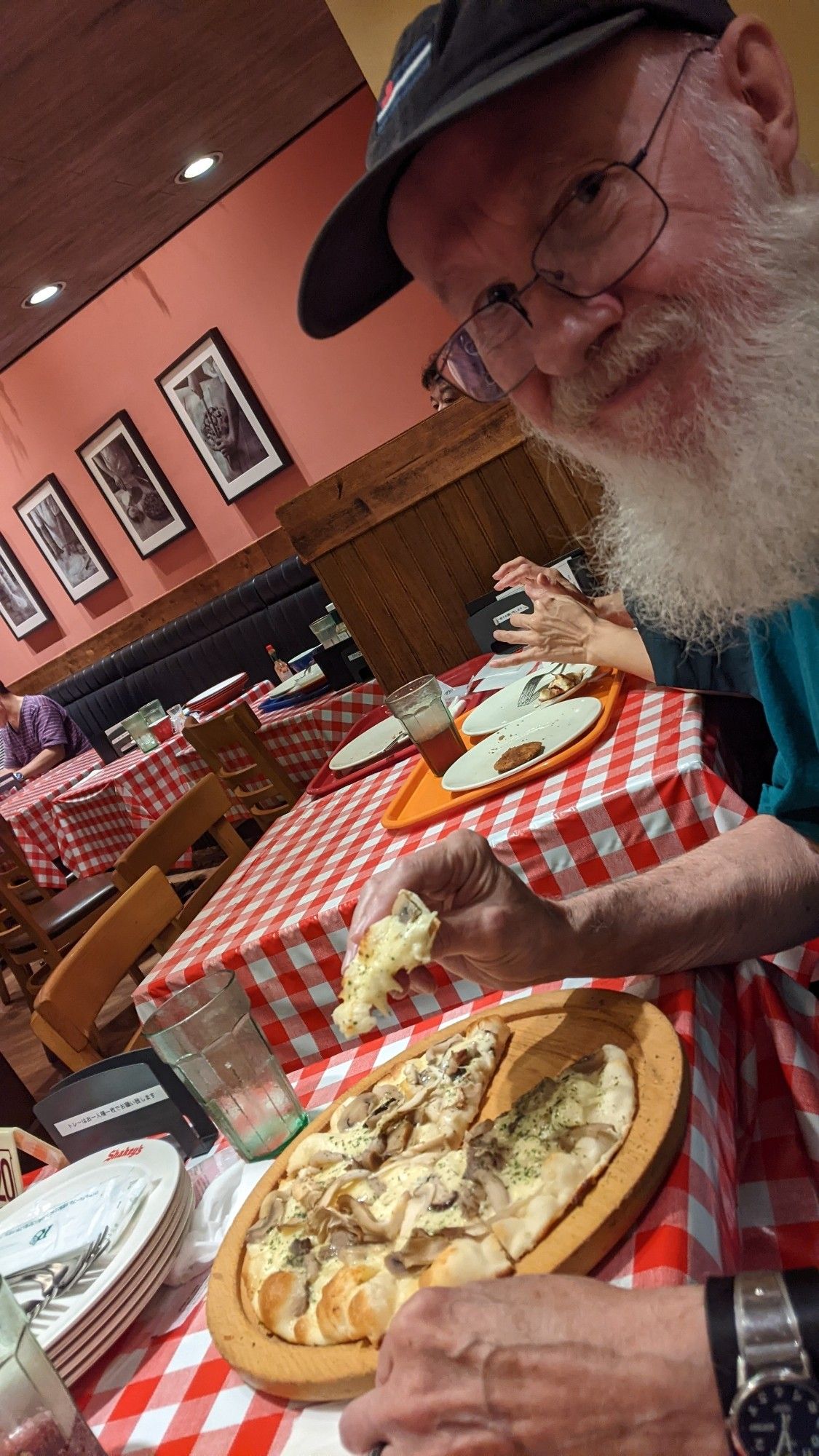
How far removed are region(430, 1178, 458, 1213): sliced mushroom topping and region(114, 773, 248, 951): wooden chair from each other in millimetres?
1487

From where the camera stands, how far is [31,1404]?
0.68 metres

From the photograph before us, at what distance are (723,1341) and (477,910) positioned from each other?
0.41 m

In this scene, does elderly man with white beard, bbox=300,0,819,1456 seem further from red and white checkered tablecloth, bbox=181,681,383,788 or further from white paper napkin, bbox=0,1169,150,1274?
red and white checkered tablecloth, bbox=181,681,383,788

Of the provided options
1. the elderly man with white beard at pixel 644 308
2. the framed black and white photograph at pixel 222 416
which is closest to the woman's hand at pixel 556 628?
the elderly man with white beard at pixel 644 308

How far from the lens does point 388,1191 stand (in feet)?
2.68

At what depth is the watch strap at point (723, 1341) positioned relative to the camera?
59cm

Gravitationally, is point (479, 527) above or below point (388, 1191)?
above

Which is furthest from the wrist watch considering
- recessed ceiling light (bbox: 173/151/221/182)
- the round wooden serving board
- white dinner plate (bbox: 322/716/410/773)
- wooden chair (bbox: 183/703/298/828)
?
recessed ceiling light (bbox: 173/151/221/182)

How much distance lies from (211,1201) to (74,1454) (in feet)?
1.01

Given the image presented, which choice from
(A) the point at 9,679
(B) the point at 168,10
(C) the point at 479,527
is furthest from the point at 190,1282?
(A) the point at 9,679

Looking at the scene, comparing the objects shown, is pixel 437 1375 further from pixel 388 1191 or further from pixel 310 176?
pixel 310 176

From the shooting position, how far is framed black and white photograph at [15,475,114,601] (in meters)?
7.33

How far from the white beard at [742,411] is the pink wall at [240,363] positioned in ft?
15.7

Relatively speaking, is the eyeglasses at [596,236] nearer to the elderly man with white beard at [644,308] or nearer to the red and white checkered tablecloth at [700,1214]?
Result: the elderly man with white beard at [644,308]
